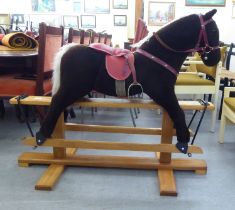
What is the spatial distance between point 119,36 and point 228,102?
337cm

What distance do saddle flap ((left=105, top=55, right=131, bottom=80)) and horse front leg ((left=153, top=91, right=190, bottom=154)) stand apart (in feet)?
0.74

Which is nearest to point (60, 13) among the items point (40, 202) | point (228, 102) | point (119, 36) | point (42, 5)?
point (42, 5)

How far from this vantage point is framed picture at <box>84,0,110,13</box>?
193 inches

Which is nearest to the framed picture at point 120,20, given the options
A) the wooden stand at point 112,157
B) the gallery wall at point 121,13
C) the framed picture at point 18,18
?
the gallery wall at point 121,13

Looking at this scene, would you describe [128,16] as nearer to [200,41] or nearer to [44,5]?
[44,5]

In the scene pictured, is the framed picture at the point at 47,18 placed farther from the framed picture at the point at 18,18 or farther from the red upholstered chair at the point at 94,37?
the red upholstered chair at the point at 94,37

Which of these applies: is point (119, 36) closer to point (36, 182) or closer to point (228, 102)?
point (228, 102)

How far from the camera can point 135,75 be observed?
1.45 meters

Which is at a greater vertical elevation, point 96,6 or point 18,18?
point 96,6

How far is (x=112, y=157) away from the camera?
1.75 meters

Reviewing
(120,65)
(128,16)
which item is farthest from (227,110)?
(128,16)

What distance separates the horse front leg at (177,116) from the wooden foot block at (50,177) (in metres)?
0.70

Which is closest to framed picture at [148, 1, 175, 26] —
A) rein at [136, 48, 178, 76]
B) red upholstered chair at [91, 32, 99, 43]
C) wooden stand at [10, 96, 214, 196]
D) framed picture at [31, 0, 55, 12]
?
framed picture at [31, 0, 55, 12]

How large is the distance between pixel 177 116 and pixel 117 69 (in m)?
0.41
